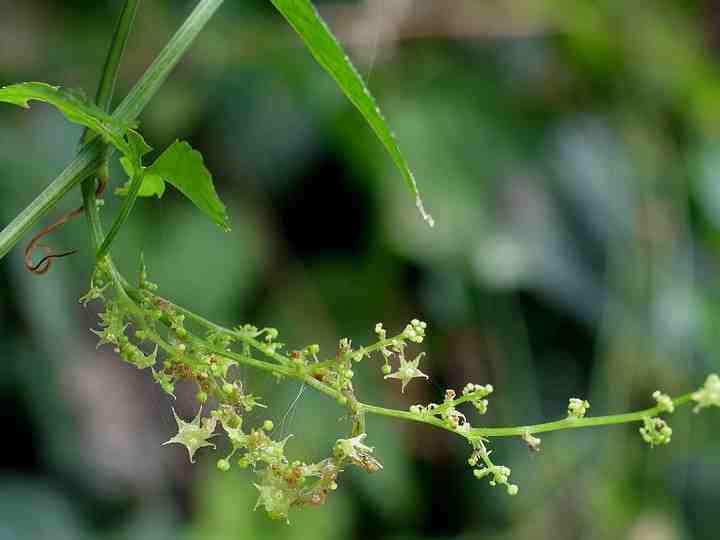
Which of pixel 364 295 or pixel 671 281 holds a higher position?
pixel 364 295

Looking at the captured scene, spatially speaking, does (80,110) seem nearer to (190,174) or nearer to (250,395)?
(190,174)

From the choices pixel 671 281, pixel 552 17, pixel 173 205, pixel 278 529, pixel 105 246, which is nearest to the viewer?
pixel 105 246

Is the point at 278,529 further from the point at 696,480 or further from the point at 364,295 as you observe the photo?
the point at 696,480

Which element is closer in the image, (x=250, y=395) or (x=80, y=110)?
(x=80, y=110)

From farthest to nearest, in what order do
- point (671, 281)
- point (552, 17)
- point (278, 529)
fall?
point (552, 17), point (671, 281), point (278, 529)

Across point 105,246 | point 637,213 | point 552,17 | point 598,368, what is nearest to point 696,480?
point 598,368

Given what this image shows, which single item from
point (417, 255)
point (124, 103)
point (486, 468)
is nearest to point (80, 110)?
point (124, 103)

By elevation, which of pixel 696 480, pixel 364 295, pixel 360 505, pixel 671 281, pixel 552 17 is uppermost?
pixel 552 17
